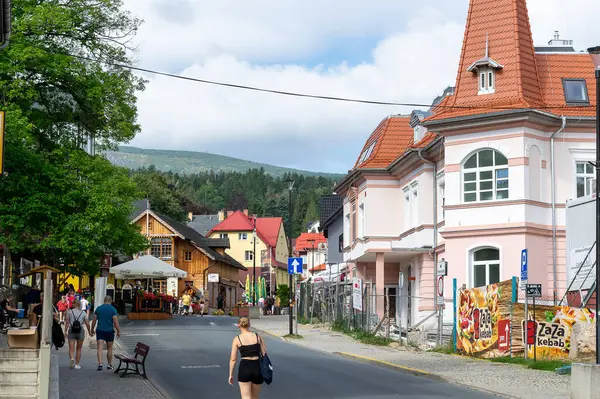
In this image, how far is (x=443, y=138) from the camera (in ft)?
115

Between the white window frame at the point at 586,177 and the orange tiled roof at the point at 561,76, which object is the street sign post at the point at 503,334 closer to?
the white window frame at the point at 586,177

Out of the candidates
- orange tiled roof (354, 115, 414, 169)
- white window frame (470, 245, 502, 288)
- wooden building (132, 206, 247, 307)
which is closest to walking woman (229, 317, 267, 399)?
white window frame (470, 245, 502, 288)

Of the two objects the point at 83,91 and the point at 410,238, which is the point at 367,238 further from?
the point at 83,91

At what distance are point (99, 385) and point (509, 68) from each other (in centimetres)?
2079

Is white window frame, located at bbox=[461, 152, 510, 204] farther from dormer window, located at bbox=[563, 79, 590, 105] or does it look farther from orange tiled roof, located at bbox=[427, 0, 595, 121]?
dormer window, located at bbox=[563, 79, 590, 105]

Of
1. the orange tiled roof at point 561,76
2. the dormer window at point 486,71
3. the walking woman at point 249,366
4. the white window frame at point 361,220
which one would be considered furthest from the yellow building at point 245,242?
the walking woman at point 249,366

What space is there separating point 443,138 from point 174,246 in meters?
51.5

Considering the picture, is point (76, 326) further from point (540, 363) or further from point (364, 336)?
point (364, 336)

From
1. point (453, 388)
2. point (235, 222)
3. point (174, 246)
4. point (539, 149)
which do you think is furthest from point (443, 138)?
point (235, 222)

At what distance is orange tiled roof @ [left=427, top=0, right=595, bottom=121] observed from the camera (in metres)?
34.4

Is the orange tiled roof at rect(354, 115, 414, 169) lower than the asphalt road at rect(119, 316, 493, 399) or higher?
higher

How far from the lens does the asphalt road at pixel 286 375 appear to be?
61.2ft

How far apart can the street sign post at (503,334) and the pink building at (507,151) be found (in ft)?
18.2

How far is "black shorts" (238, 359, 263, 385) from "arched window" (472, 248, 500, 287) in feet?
68.1
